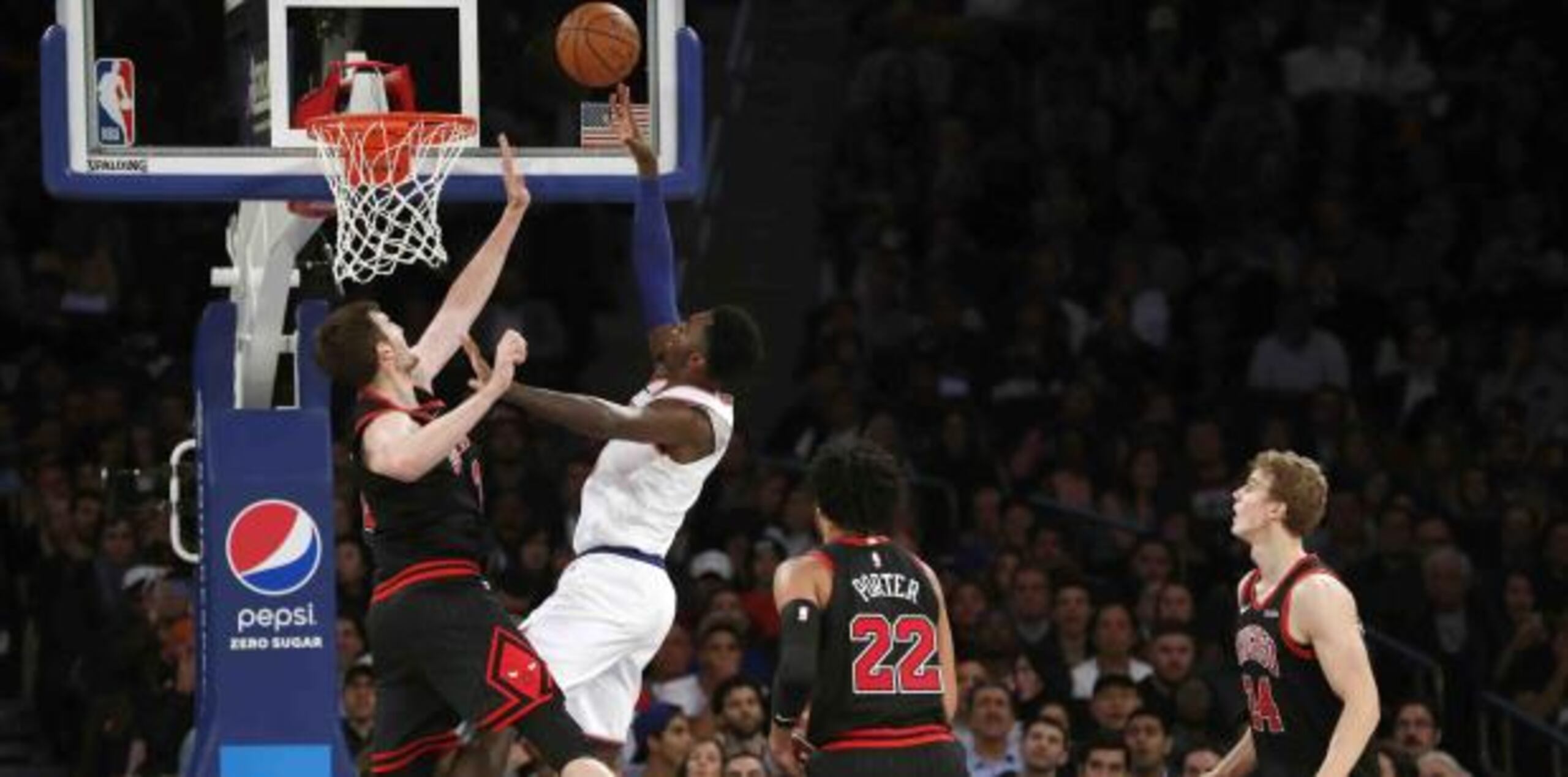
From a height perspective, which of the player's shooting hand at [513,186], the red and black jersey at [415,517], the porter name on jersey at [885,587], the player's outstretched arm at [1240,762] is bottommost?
the player's outstretched arm at [1240,762]

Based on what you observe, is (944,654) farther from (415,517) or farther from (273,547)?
(273,547)

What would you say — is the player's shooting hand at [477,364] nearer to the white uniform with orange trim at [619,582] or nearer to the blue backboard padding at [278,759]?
the white uniform with orange trim at [619,582]

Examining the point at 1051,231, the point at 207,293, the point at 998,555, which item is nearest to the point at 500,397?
the point at 998,555

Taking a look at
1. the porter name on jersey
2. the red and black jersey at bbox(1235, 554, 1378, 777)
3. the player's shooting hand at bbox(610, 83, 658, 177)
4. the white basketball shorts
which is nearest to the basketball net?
the player's shooting hand at bbox(610, 83, 658, 177)

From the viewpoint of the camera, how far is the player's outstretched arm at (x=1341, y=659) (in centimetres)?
880

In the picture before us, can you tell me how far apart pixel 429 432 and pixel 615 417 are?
1.65 feet

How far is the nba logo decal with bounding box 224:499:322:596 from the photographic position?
10281 mm

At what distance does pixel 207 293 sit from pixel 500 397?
30.7 feet

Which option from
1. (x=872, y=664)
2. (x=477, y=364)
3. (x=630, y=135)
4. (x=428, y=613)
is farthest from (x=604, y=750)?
(x=630, y=135)

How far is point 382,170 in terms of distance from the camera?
9961mm

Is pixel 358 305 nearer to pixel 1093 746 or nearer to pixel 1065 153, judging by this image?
pixel 1093 746

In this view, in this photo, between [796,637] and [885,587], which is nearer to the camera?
[796,637]

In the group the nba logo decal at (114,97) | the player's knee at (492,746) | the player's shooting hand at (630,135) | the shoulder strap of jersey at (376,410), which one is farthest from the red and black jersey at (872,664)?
the nba logo decal at (114,97)

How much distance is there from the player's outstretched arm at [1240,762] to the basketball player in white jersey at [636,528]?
5.33 feet
